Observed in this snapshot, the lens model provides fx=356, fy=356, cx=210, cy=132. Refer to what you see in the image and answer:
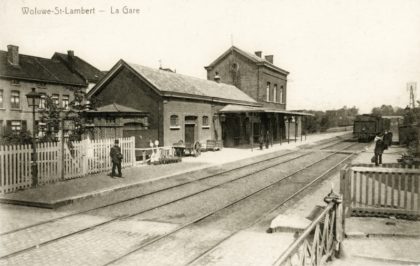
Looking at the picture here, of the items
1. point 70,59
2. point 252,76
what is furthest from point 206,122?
point 70,59

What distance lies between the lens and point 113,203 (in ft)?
31.5

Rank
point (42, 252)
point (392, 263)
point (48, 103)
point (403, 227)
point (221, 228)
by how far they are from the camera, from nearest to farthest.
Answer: point (392, 263) → point (42, 252) → point (403, 227) → point (221, 228) → point (48, 103)

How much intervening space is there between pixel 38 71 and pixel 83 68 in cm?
988

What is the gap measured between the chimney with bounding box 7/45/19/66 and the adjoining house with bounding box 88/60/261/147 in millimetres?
16204

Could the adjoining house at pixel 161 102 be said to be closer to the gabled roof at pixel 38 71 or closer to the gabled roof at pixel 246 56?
the gabled roof at pixel 246 56

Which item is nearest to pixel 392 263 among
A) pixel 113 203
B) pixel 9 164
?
pixel 113 203

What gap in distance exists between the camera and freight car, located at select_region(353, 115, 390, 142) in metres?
37.1

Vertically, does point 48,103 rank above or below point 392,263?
above

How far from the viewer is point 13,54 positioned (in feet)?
112

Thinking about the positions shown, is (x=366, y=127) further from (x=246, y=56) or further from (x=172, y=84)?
(x=172, y=84)

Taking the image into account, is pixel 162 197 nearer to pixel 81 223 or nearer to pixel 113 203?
pixel 113 203

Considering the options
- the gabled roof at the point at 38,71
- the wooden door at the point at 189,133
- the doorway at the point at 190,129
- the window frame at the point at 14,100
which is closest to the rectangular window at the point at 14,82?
the gabled roof at the point at 38,71

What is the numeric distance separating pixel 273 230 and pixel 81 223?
4.12 metres

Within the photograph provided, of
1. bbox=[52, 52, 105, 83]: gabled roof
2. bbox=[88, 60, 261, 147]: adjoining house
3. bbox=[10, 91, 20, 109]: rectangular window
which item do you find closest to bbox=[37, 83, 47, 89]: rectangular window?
bbox=[10, 91, 20, 109]: rectangular window
